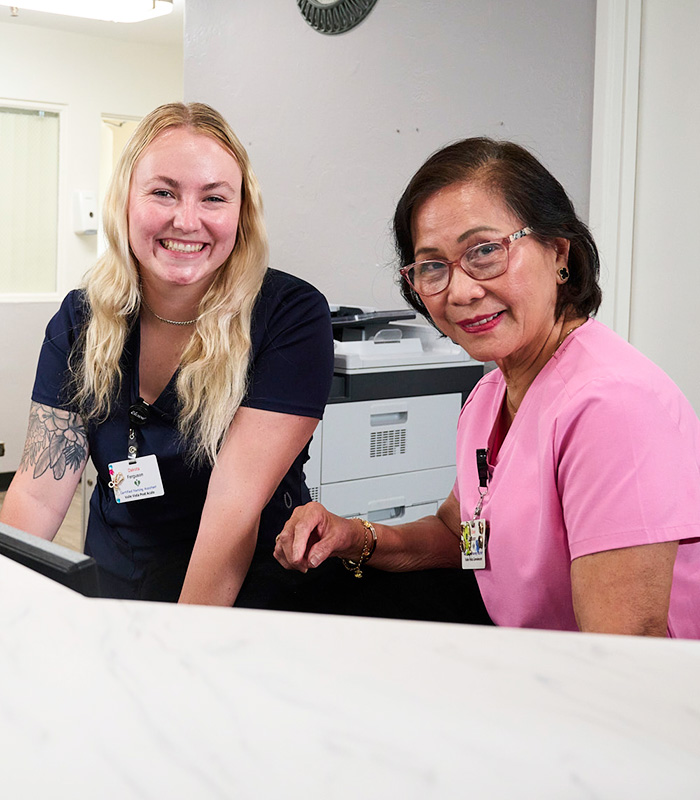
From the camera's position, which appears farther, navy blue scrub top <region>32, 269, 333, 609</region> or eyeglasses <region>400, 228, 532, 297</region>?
navy blue scrub top <region>32, 269, 333, 609</region>

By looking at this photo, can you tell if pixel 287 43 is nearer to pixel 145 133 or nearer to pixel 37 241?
pixel 145 133

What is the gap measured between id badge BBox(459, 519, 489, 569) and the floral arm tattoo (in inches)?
32.0

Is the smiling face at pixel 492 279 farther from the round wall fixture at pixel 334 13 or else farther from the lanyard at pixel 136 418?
the round wall fixture at pixel 334 13

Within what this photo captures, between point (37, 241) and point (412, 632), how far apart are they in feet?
16.3

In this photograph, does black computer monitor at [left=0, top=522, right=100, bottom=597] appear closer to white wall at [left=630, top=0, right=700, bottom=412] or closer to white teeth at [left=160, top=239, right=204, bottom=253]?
white teeth at [left=160, top=239, right=204, bottom=253]

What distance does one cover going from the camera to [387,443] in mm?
2484

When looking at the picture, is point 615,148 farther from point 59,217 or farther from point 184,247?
point 59,217

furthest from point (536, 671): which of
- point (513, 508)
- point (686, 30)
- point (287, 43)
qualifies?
point (287, 43)

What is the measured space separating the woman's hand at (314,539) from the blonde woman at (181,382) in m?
0.16

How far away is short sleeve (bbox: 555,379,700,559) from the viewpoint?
92cm

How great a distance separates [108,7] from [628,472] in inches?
119

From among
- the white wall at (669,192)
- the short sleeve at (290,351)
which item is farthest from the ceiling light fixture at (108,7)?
the short sleeve at (290,351)

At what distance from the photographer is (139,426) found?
1.56 meters

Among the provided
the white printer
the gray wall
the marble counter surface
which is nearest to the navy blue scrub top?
the white printer
